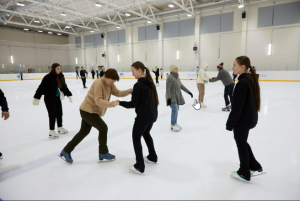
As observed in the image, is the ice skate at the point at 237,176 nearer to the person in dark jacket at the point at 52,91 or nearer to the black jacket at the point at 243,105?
the black jacket at the point at 243,105

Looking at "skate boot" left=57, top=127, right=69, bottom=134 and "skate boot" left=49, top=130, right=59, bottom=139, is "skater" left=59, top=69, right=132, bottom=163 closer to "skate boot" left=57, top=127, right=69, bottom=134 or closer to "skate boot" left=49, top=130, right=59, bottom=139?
"skate boot" left=49, top=130, right=59, bottom=139

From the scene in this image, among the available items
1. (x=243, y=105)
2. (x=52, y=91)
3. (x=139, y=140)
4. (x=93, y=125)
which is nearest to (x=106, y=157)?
(x=93, y=125)

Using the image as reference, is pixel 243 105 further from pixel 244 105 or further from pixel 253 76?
pixel 253 76

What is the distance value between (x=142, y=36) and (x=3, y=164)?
23.1 meters

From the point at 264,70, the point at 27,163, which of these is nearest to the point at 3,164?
the point at 27,163

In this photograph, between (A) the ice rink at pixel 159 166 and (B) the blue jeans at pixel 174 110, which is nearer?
(A) the ice rink at pixel 159 166

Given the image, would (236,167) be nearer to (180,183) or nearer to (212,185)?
(212,185)

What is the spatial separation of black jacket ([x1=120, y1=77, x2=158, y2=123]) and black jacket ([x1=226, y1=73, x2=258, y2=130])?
851 mm

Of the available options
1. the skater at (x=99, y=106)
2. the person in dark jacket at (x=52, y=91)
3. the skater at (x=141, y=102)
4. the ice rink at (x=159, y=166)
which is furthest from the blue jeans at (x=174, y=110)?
the person in dark jacket at (x=52, y=91)

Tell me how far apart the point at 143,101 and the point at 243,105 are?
1023mm

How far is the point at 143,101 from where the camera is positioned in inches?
83.2

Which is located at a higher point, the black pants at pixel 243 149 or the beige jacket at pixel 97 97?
the beige jacket at pixel 97 97

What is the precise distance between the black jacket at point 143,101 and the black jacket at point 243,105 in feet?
2.79

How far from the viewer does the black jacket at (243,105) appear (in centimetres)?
188
